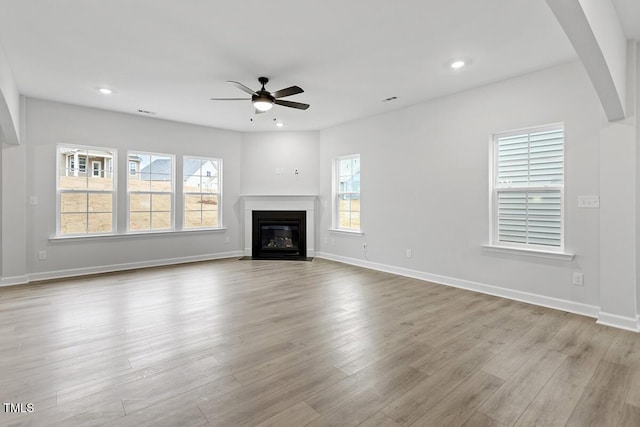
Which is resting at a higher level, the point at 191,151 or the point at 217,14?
the point at 217,14

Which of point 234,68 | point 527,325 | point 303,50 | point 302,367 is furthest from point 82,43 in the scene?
point 527,325

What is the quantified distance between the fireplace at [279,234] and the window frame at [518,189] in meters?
3.79

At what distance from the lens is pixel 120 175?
5.57 m

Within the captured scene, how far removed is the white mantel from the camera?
22.4 ft

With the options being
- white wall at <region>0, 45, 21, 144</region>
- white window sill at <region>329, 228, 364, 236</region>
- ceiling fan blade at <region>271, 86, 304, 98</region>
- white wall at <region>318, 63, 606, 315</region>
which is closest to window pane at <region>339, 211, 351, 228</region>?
white window sill at <region>329, 228, 364, 236</region>

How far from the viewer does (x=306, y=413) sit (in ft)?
5.82

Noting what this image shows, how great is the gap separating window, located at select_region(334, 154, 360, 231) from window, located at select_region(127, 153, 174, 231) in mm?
3373

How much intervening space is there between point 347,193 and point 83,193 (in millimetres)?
4727

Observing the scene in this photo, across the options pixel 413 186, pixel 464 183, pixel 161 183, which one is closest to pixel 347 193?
pixel 413 186

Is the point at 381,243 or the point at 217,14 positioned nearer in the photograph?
the point at 217,14

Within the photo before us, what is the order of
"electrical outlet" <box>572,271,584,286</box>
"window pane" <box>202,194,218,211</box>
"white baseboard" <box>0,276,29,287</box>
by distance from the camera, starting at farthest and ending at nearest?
"window pane" <box>202,194,218,211</box> < "white baseboard" <box>0,276,29,287</box> < "electrical outlet" <box>572,271,584,286</box>

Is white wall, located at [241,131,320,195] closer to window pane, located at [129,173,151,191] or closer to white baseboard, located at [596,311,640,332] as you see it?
window pane, located at [129,173,151,191]

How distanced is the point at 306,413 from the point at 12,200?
18.2 ft

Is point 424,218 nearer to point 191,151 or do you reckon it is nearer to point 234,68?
point 234,68
